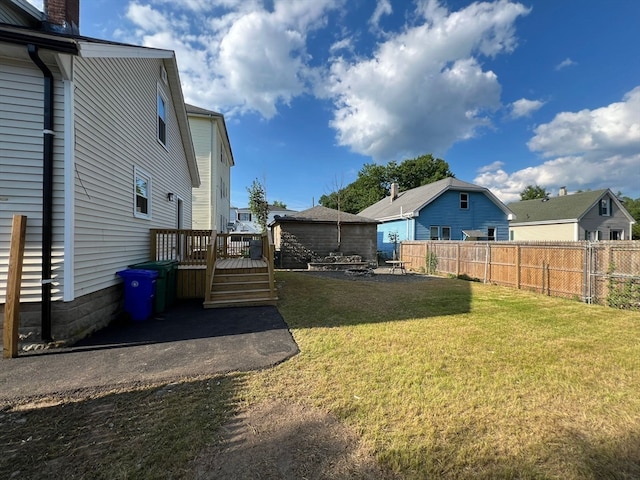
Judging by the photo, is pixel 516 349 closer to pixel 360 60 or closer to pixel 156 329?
pixel 156 329

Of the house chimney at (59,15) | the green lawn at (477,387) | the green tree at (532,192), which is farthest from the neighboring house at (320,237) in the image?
the green tree at (532,192)

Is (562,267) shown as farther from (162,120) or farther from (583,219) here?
(583,219)

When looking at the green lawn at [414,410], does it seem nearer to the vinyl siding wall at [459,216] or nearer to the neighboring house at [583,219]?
the vinyl siding wall at [459,216]

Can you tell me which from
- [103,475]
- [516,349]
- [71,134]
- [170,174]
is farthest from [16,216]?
[516,349]

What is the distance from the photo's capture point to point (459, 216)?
20.7 metres

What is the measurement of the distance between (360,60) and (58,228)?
13528 mm

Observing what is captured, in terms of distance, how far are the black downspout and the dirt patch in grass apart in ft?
12.2

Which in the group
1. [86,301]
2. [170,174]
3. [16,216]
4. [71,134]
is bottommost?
[86,301]

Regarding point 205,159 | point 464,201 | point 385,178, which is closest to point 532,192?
point 385,178

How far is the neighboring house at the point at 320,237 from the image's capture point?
53.8 ft

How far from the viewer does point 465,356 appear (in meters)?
4.06

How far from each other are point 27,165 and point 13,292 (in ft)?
6.20

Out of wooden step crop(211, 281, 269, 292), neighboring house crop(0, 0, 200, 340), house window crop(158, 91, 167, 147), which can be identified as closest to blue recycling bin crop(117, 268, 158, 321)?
neighboring house crop(0, 0, 200, 340)

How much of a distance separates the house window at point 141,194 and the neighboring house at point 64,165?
0.41 meters
